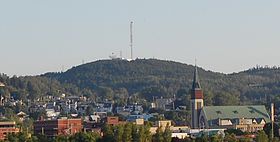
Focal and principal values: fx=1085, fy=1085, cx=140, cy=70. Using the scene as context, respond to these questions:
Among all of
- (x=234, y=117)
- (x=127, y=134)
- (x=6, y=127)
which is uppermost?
(x=234, y=117)

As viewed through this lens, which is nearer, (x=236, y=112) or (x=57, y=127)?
(x=57, y=127)

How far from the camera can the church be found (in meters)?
118

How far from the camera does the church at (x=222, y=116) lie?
118m

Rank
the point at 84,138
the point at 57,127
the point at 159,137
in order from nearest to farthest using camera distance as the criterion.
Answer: the point at 159,137, the point at 84,138, the point at 57,127

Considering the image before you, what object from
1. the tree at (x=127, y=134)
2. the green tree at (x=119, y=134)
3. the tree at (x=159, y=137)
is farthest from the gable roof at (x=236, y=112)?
the tree at (x=127, y=134)

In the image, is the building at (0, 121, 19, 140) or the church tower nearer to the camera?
the building at (0, 121, 19, 140)

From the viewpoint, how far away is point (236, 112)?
122438mm

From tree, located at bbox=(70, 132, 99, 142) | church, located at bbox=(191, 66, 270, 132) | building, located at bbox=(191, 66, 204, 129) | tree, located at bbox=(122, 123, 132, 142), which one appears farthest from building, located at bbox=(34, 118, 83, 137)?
tree, located at bbox=(122, 123, 132, 142)

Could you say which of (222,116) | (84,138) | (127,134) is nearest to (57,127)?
(222,116)

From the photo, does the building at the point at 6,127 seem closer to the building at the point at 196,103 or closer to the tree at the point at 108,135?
the building at the point at 196,103

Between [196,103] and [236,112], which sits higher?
[196,103]

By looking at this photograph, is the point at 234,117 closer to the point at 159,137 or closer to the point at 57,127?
the point at 57,127

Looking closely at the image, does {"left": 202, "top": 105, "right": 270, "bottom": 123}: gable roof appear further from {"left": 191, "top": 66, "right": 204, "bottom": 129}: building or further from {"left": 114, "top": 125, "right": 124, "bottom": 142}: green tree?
{"left": 114, "top": 125, "right": 124, "bottom": 142}: green tree

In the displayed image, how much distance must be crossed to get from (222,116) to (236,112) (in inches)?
95.7
